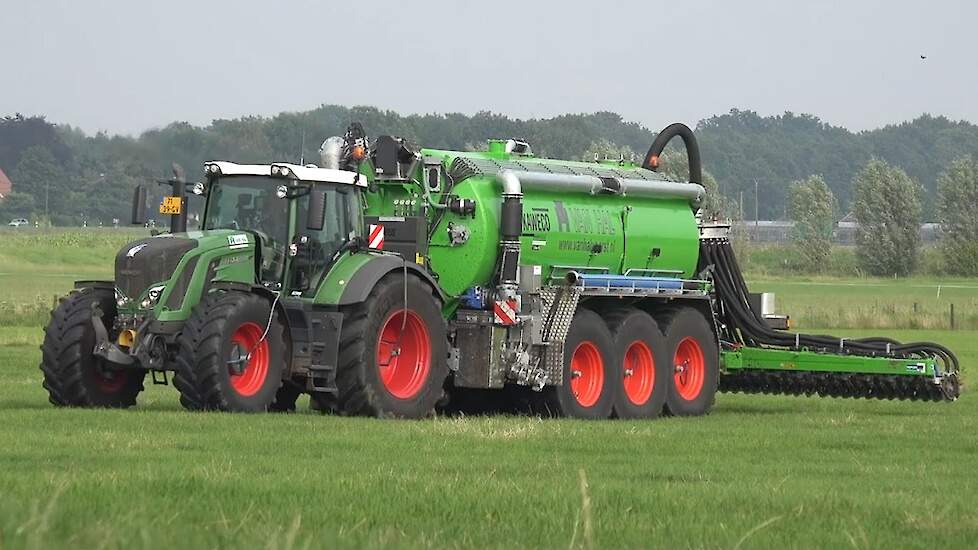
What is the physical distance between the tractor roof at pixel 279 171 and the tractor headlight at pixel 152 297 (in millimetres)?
1914

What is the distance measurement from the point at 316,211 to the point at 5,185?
36.7 metres

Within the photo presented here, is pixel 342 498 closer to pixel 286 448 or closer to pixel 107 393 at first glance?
pixel 286 448

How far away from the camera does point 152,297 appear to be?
1942 cm

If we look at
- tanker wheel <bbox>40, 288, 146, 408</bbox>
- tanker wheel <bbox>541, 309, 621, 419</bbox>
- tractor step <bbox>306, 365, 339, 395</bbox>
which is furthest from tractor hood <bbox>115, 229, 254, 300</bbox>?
tanker wheel <bbox>541, 309, 621, 419</bbox>

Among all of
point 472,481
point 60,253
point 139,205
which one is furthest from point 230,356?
point 60,253

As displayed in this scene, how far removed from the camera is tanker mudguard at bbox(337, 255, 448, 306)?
19.9 metres

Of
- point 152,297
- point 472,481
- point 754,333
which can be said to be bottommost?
point 472,481

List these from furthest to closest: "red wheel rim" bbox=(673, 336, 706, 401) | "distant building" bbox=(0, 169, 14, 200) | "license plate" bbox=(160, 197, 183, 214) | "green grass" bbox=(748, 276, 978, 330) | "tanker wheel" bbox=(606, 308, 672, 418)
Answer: "green grass" bbox=(748, 276, 978, 330) → "distant building" bbox=(0, 169, 14, 200) → "red wheel rim" bbox=(673, 336, 706, 401) → "tanker wheel" bbox=(606, 308, 672, 418) → "license plate" bbox=(160, 197, 183, 214)

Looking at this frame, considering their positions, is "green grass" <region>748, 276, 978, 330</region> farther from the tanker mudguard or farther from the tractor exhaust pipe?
the tanker mudguard

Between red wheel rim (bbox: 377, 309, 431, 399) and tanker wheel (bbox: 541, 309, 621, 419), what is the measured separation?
2092mm

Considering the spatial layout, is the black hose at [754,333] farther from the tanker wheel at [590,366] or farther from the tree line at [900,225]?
the tree line at [900,225]

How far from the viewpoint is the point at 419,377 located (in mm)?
20875

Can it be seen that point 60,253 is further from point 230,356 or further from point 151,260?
point 230,356

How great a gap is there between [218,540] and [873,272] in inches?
4271
